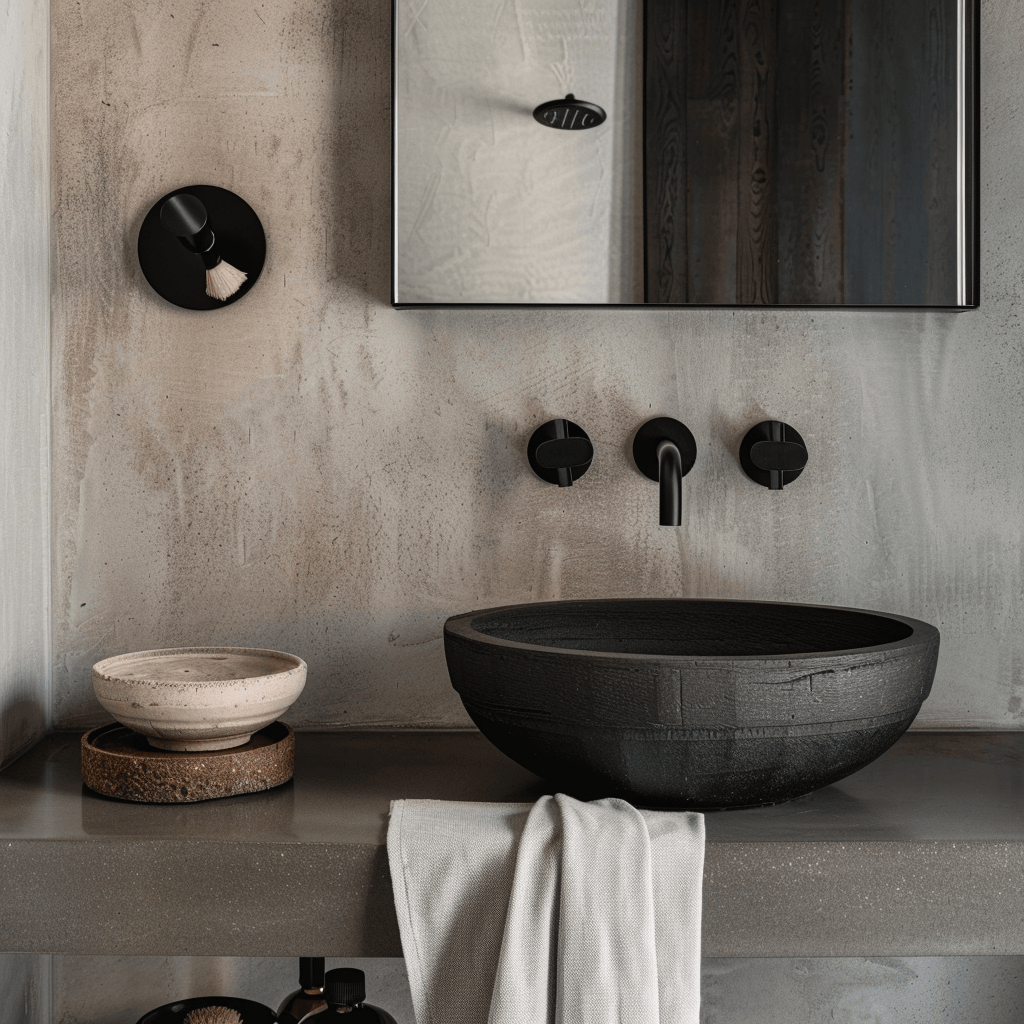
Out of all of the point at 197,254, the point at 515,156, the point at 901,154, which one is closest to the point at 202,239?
the point at 197,254

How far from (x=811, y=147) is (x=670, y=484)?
0.46 metres

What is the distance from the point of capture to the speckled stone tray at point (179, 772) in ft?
3.14

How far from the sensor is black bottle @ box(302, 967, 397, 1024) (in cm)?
106

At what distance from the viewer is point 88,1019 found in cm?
128

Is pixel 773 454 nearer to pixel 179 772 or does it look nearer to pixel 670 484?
pixel 670 484

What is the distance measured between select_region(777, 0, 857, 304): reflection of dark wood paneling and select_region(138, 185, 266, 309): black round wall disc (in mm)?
658

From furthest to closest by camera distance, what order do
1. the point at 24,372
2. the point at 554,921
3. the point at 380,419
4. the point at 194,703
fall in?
1. the point at 380,419
2. the point at 24,372
3. the point at 194,703
4. the point at 554,921

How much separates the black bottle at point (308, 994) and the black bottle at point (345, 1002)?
0.04m

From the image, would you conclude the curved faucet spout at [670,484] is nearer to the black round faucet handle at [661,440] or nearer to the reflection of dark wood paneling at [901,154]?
the black round faucet handle at [661,440]

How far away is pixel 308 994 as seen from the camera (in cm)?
114

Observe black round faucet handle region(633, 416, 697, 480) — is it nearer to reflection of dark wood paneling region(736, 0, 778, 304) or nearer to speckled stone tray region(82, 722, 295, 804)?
reflection of dark wood paneling region(736, 0, 778, 304)

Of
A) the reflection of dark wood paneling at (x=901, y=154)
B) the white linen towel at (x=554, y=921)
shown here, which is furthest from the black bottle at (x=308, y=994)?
the reflection of dark wood paneling at (x=901, y=154)

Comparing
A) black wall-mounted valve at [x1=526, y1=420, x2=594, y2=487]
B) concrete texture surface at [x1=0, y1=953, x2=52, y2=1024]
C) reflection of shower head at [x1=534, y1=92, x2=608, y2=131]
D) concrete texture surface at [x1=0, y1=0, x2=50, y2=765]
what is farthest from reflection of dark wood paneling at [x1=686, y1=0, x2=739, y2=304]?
concrete texture surface at [x1=0, y1=953, x2=52, y2=1024]

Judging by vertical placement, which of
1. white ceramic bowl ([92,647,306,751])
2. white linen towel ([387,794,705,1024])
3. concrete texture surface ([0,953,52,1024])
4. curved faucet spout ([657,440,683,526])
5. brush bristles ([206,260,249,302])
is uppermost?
brush bristles ([206,260,249,302])
